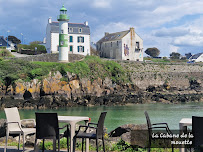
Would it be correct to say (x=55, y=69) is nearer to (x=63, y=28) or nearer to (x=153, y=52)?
(x=63, y=28)

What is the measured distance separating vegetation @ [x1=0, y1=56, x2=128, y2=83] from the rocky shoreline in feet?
2.63

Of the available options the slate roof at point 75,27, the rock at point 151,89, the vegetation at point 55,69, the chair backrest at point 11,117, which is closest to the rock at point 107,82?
the vegetation at point 55,69

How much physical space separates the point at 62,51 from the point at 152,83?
1799cm

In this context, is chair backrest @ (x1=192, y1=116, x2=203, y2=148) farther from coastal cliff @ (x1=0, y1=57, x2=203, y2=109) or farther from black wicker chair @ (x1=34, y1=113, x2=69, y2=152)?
coastal cliff @ (x1=0, y1=57, x2=203, y2=109)

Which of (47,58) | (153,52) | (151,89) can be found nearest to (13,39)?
(47,58)

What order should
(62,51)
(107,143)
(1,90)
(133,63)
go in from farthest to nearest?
1. (133,63)
2. (62,51)
3. (1,90)
4. (107,143)

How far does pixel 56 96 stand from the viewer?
1396 inches

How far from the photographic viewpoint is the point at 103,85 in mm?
43531

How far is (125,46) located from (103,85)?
11365 millimetres

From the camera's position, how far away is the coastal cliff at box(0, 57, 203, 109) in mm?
34938

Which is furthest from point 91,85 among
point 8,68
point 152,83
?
point 152,83

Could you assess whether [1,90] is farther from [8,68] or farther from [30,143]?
[30,143]

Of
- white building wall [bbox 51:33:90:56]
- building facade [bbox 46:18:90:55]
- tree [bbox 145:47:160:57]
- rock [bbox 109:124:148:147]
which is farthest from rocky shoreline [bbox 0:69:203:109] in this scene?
tree [bbox 145:47:160:57]

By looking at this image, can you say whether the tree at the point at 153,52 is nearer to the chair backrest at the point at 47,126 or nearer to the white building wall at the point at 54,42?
the white building wall at the point at 54,42
